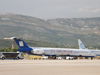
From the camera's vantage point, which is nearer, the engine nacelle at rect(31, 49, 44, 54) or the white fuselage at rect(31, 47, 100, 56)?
the engine nacelle at rect(31, 49, 44, 54)

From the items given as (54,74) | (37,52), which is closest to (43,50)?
(37,52)

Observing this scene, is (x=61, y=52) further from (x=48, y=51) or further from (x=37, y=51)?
(x=37, y=51)

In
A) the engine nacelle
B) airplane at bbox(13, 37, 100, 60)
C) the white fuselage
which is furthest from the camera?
the white fuselage

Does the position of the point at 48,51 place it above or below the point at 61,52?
above

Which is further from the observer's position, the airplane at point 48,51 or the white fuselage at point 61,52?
the white fuselage at point 61,52

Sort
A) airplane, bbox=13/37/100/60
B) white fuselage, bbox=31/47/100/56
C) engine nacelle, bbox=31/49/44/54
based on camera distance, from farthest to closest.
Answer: white fuselage, bbox=31/47/100/56
engine nacelle, bbox=31/49/44/54
airplane, bbox=13/37/100/60

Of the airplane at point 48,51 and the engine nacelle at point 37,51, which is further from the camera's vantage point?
the engine nacelle at point 37,51

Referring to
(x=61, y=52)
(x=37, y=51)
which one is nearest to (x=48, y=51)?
(x=37, y=51)

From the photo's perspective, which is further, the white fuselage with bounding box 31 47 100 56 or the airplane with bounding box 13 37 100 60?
the white fuselage with bounding box 31 47 100 56

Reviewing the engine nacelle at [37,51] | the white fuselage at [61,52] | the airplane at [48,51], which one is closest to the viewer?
the airplane at [48,51]

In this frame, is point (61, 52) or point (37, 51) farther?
point (61, 52)

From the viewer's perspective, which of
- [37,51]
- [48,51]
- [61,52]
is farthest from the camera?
[61,52]

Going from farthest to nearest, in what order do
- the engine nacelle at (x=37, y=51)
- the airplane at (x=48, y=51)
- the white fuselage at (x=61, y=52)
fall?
the white fuselage at (x=61, y=52) → the engine nacelle at (x=37, y=51) → the airplane at (x=48, y=51)

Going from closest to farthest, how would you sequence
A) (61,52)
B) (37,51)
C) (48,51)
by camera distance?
(37,51)
(48,51)
(61,52)
